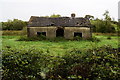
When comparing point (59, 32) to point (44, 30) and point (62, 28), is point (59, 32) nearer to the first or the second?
point (62, 28)

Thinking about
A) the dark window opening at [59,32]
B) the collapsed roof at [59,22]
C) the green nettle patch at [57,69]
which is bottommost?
the green nettle patch at [57,69]

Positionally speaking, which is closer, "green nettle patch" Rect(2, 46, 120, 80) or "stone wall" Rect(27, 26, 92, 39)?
"green nettle patch" Rect(2, 46, 120, 80)

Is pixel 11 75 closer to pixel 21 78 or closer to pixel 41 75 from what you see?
pixel 21 78

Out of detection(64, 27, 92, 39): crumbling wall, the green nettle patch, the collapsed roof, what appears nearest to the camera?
the green nettle patch

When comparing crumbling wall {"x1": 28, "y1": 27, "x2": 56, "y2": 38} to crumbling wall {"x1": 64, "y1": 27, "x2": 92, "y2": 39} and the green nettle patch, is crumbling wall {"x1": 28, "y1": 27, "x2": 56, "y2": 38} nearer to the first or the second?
crumbling wall {"x1": 64, "y1": 27, "x2": 92, "y2": 39}

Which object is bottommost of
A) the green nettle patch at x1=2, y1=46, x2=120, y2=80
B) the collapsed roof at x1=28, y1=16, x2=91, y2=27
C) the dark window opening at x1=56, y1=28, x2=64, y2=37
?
the green nettle patch at x1=2, y1=46, x2=120, y2=80

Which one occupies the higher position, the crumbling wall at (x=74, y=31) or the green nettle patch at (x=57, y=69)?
the crumbling wall at (x=74, y=31)

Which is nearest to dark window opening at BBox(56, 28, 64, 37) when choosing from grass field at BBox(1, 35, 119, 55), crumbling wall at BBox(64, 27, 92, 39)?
crumbling wall at BBox(64, 27, 92, 39)

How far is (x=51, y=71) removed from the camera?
20.3ft

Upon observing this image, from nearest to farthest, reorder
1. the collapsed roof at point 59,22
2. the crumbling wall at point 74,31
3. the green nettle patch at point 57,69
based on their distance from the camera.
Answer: the green nettle patch at point 57,69 → the crumbling wall at point 74,31 → the collapsed roof at point 59,22

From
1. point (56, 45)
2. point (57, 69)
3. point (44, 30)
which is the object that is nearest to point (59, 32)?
point (44, 30)

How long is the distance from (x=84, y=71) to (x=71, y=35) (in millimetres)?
18469

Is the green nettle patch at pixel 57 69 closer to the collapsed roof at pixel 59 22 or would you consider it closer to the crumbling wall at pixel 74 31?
the crumbling wall at pixel 74 31

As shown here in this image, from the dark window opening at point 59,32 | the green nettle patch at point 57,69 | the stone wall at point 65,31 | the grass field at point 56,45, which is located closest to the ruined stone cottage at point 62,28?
the stone wall at point 65,31
